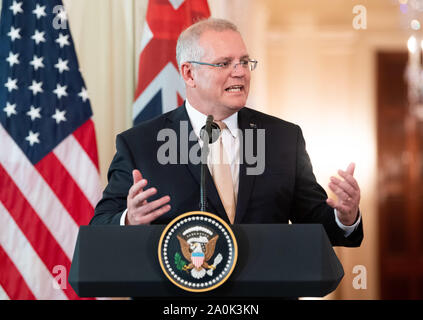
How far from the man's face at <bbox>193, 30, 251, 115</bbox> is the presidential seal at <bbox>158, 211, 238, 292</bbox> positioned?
82 cm

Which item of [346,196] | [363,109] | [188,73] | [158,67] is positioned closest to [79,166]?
[158,67]

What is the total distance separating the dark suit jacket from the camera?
199cm

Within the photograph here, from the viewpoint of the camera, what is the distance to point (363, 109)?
7230mm

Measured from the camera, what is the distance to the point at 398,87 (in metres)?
7.37

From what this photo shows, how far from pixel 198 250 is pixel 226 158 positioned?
83 cm

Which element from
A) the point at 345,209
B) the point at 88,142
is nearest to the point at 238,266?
the point at 345,209

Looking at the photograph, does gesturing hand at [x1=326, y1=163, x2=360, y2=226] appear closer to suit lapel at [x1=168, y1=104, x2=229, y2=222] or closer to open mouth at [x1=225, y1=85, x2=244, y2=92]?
suit lapel at [x1=168, y1=104, x2=229, y2=222]

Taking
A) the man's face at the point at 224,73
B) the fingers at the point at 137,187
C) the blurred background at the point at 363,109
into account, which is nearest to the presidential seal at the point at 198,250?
the fingers at the point at 137,187

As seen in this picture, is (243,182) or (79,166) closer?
(243,182)

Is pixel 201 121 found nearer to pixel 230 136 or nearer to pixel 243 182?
pixel 230 136

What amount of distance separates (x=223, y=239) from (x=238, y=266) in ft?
0.23

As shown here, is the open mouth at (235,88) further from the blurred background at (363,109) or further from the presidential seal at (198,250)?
the blurred background at (363,109)

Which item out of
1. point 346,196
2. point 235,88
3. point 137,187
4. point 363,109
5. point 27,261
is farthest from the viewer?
point 363,109

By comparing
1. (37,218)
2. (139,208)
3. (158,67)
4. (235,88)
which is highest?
(158,67)
